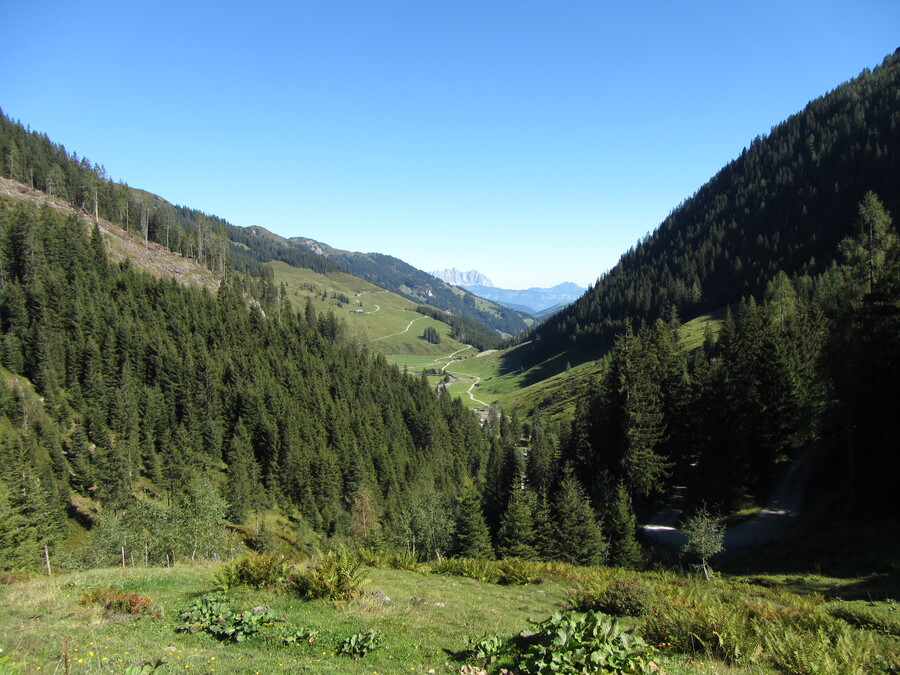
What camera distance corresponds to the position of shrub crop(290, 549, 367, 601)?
53.5 ft

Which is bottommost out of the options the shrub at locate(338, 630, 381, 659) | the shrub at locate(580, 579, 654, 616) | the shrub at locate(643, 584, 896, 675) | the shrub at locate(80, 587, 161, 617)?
the shrub at locate(80, 587, 161, 617)

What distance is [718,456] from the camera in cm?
5031

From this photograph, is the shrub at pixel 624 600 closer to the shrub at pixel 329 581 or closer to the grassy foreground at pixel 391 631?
the grassy foreground at pixel 391 631

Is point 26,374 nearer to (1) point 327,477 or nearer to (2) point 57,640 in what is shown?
(1) point 327,477

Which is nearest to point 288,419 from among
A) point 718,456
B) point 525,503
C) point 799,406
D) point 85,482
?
point 85,482

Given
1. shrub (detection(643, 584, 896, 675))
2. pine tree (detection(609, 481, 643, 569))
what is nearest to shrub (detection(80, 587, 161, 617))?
shrub (detection(643, 584, 896, 675))

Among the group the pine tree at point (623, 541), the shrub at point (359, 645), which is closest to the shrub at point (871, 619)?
the shrub at point (359, 645)

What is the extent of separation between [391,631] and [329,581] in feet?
13.4

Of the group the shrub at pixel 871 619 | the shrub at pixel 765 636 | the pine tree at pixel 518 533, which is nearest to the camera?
the shrub at pixel 765 636

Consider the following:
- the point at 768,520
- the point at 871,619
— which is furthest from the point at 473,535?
the point at 871,619

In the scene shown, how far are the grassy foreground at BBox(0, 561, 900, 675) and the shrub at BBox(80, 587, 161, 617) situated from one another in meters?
0.09

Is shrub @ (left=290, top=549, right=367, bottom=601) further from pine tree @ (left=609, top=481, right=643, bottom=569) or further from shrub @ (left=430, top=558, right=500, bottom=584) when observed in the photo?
pine tree @ (left=609, top=481, right=643, bottom=569)

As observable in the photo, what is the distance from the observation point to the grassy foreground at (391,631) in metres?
10.2

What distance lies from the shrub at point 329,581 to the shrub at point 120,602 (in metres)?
4.80
